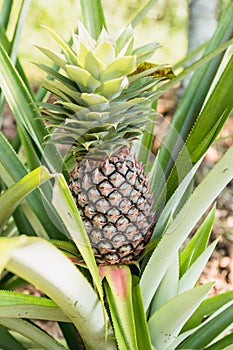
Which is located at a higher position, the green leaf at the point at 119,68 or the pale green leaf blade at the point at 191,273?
the green leaf at the point at 119,68

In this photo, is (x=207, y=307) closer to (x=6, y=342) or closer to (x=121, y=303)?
(x=121, y=303)

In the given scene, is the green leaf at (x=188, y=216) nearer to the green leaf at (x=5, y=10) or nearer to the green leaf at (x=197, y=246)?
the green leaf at (x=197, y=246)

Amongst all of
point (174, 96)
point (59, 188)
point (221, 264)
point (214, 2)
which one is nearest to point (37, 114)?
point (59, 188)

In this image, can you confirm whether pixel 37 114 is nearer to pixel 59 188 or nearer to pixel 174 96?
pixel 59 188

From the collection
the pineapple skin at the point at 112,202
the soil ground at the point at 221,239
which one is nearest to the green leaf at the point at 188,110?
the pineapple skin at the point at 112,202

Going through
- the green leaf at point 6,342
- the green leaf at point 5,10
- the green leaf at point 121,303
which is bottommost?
the green leaf at point 6,342
